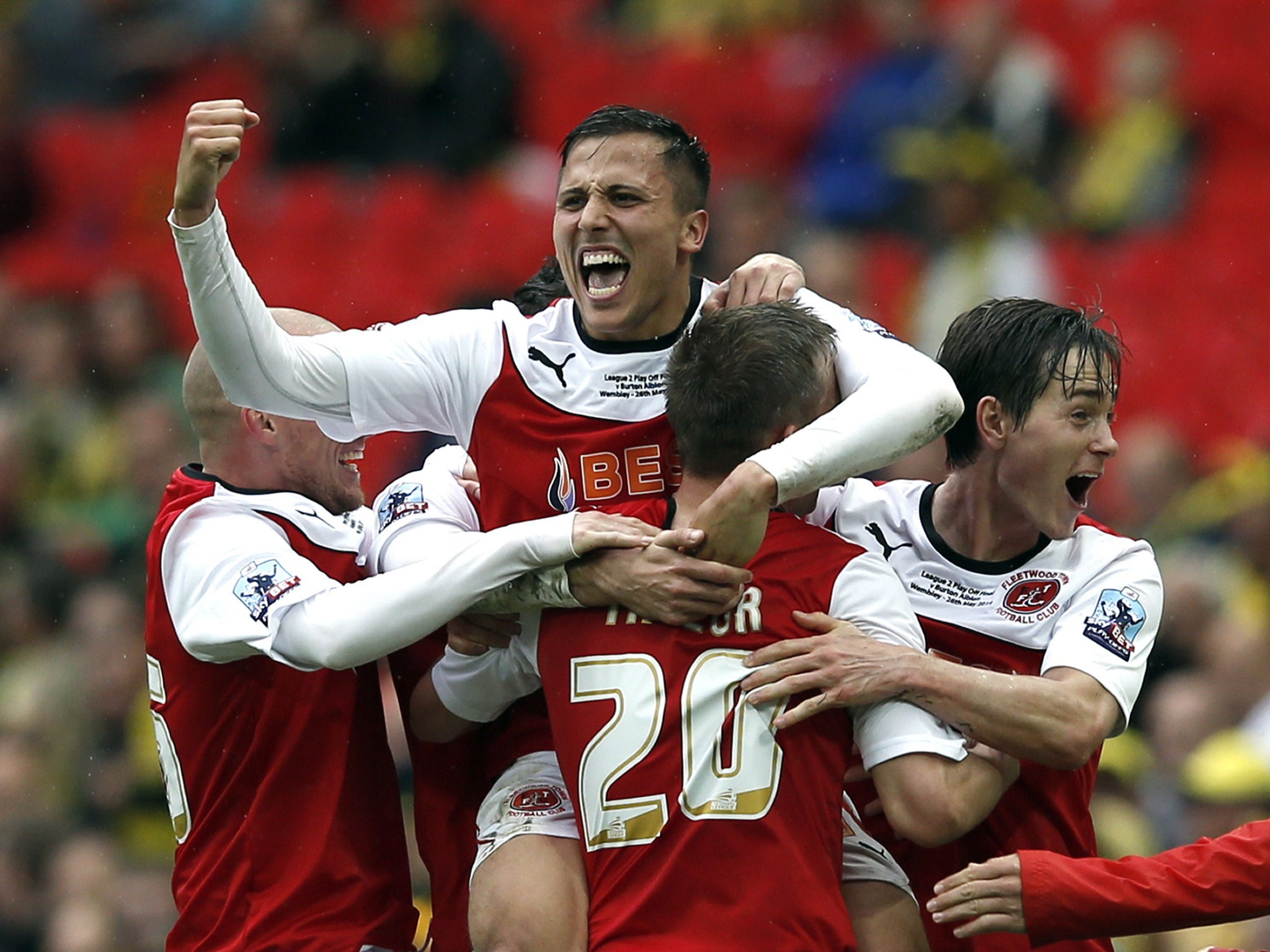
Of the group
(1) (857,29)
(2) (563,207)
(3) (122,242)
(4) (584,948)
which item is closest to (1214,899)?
(4) (584,948)

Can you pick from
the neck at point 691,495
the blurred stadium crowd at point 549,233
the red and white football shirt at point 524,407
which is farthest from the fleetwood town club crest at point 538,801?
the blurred stadium crowd at point 549,233

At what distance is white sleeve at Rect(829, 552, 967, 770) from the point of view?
145 inches

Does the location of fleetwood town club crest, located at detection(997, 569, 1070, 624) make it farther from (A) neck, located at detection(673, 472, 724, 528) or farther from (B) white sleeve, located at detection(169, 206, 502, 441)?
(B) white sleeve, located at detection(169, 206, 502, 441)

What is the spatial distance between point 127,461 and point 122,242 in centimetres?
264

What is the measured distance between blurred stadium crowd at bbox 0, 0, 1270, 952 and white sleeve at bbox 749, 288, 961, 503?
264 cm

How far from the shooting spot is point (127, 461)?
10.1 meters

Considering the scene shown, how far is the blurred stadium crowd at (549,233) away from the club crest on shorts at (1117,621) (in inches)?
82.5

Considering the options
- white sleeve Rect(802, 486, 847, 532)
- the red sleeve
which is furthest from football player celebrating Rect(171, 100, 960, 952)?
the red sleeve

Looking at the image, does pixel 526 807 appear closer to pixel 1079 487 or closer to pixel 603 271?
pixel 603 271

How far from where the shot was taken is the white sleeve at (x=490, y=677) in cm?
393

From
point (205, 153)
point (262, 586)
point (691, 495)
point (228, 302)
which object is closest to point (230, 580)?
point (262, 586)

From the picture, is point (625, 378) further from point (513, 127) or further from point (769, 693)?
point (513, 127)

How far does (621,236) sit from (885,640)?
107cm

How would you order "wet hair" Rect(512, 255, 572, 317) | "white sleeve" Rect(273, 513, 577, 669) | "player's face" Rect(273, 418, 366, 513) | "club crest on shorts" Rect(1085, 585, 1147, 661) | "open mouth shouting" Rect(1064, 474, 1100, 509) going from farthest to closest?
"wet hair" Rect(512, 255, 572, 317) → "player's face" Rect(273, 418, 366, 513) → "open mouth shouting" Rect(1064, 474, 1100, 509) → "club crest on shorts" Rect(1085, 585, 1147, 661) → "white sleeve" Rect(273, 513, 577, 669)
